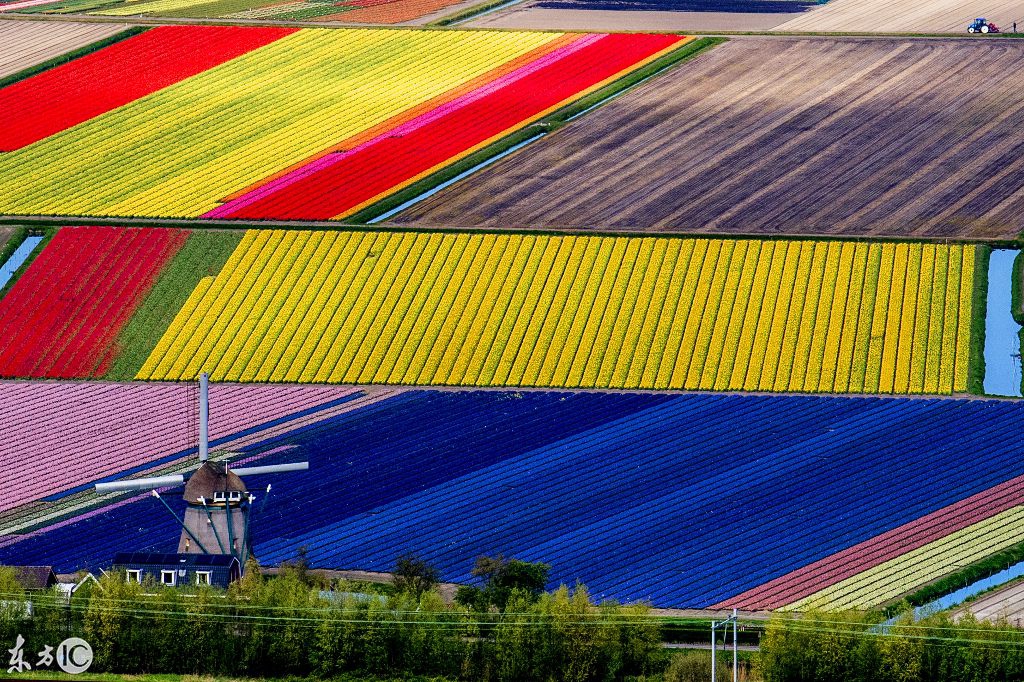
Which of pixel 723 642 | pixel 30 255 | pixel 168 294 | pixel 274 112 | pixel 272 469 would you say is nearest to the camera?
pixel 723 642

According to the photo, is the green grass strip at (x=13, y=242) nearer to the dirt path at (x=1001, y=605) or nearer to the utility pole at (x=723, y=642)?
the utility pole at (x=723, y=642)

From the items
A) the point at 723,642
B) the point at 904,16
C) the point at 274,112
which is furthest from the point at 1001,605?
the point at 904,16

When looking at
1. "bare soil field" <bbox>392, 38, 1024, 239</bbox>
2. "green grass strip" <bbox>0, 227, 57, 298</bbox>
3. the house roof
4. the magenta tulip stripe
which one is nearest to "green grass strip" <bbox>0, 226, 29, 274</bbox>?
"green grass strip" <bbox>0, 227, 57, 298</bbox>

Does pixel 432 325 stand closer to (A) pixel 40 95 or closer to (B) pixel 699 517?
(B) pixel 699 517

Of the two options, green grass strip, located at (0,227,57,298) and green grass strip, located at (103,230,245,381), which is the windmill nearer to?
green grass strip, located at (103,230,245,381)

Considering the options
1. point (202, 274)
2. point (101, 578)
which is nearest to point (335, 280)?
point (202, 274)

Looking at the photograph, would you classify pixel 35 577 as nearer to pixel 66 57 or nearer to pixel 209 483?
pixel 209 483
